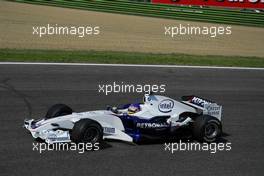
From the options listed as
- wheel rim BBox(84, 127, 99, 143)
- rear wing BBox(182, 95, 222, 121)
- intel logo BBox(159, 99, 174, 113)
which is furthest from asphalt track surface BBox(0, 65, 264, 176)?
intel logo BBox(159, 99, 174, 113)

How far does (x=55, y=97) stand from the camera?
39.0ft

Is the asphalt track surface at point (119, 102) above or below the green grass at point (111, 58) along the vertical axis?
below

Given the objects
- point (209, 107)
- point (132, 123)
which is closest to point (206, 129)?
point (209, 107)

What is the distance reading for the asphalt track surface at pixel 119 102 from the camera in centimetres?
795

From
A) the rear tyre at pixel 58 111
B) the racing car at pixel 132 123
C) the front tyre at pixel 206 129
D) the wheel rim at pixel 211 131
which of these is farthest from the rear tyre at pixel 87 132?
the wheel rim at pixel 211 131

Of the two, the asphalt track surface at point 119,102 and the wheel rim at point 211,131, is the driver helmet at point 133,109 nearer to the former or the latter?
the asphalt track surface at point 119,102

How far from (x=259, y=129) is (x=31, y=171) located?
511 cm

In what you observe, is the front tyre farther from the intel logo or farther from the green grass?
the green grass

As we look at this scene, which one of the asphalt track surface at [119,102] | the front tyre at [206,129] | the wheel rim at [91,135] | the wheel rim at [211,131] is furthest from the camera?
the wheel rim at [211,131]

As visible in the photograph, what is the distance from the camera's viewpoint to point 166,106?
9.52 metres

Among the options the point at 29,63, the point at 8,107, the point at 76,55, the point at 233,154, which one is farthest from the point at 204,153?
the point at 76,55

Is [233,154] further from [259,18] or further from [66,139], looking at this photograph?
[259,18]

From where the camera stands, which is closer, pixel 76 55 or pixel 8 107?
pixel 8 107

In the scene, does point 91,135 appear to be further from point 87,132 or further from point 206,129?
point 206,129
